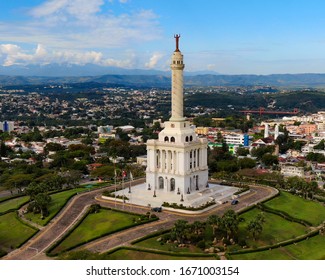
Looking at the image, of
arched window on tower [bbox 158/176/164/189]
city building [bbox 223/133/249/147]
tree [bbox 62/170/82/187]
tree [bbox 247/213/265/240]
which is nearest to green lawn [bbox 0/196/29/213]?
tree [bbox 62/170/82/187]

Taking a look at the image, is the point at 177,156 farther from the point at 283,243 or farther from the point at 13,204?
the point at 13,204

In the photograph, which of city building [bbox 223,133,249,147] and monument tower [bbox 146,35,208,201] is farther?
city building [bbox 223,133,249,147]

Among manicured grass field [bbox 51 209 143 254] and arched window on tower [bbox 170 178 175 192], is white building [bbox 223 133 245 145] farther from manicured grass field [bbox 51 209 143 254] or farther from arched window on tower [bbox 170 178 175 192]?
manicured grass field [bbox 51 209 143 254]

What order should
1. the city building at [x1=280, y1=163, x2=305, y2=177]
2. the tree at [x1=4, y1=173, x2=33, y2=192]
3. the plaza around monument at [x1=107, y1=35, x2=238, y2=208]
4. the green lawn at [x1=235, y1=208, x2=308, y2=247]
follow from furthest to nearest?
the city building at [x1=280, y1=163, x2=305, y2=177], the tree at [x1=4, y1=173, x2=33, y2=192], the plaza around monument at [x1=107, y1=35, x2=238, y2=208], the green lawn at [x1=235, y1=208, x2=308, y2=247]

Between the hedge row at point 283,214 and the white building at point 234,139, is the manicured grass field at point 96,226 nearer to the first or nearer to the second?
the hedge row at point 283,214

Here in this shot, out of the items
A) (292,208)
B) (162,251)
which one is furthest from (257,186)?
(162,251)

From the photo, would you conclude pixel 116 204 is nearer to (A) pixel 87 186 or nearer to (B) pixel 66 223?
(B) pixel 66 223

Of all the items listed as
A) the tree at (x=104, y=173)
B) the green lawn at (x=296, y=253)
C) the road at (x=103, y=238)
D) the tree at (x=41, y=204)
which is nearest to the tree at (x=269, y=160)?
the road at (x=103, y=238)

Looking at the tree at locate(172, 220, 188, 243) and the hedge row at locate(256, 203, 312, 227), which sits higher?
the tree at locate(172, 220, 188, 243)
